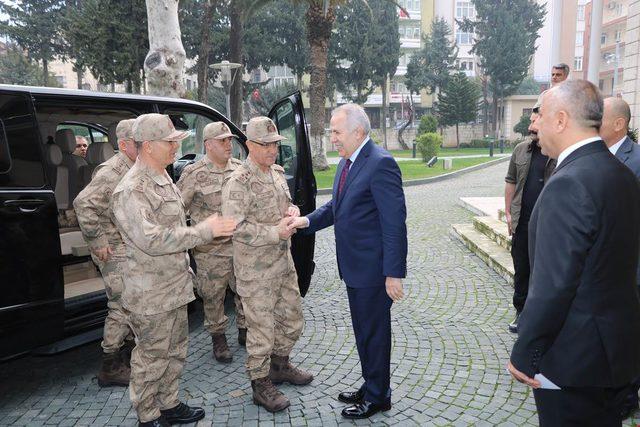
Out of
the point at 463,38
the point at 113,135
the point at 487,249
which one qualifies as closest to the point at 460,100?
the point at 463,38

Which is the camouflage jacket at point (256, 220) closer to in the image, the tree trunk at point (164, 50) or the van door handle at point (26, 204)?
the van door handle at point (26, 204)

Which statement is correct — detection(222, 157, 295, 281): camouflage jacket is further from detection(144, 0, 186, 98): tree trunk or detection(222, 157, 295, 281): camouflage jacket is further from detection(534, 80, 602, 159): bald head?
detection(144, 0, 186, 98): tree trunk

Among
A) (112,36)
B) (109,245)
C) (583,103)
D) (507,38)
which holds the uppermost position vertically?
A: (507,38)

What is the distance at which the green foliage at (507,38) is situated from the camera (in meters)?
46.2

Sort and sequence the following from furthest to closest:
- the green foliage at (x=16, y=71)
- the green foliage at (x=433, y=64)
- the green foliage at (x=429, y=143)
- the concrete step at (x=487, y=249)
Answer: the green foliage at (x=433, y=64), the green foliage at (x=16, y=71), the green foliage at (x=429, y=143), the concrete step at (x=487, y=249)

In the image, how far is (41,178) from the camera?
3.29 m

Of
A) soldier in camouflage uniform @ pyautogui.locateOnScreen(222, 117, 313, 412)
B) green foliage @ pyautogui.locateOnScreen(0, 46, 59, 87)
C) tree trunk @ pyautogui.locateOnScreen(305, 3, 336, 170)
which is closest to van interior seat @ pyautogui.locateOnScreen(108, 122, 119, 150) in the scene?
soldier in camouflage uniform @ pyautogui.locateOnScreen(222, 117, 313, 412)

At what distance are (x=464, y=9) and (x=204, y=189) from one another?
2643 inches

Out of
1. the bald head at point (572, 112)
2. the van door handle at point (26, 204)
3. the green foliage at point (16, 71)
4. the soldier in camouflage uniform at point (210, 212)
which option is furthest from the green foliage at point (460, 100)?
the bald head at point (572, 112)

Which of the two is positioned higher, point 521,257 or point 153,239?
point 153,239

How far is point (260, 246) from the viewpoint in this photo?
129 inches

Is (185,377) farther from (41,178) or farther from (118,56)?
(118,56)

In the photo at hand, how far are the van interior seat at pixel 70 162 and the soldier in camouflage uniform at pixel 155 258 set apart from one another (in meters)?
2.42

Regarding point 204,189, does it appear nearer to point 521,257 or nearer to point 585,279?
point 521,257
